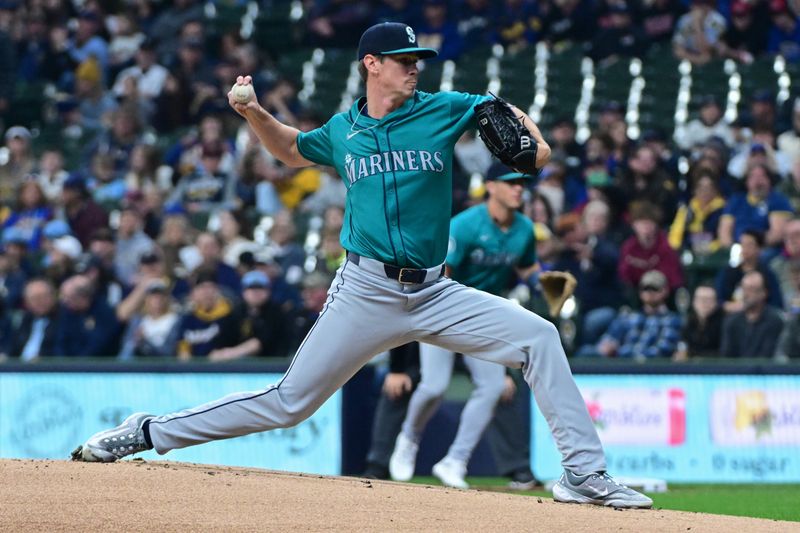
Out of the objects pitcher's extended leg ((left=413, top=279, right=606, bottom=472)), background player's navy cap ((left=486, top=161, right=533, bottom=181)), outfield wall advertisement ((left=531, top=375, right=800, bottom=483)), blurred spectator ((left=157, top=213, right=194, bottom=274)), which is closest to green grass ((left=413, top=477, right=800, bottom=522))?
outfield wall advertisement ((left=531, top=375, right=800, bottom=483))

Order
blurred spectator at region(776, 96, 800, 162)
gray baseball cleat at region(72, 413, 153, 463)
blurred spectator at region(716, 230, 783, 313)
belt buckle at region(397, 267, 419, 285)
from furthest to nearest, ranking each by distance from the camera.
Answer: blurred spectator at region(776, 96, 800, 162)
blurred spectator at region(716, 230, 783, 313)
gray baseball cleat at region(72, 413, 153, 463)
belt buckle at region(397, 267, 419, 285)

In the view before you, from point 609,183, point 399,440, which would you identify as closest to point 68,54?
point 609,183

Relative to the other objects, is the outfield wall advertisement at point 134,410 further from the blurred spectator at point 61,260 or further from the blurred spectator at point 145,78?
the blurred spectator at point 145,78

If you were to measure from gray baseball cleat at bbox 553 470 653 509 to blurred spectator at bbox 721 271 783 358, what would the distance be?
5.08m

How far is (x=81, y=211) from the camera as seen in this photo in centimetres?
1541

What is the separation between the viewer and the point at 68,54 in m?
19.9

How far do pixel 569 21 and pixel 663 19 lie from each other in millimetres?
1221

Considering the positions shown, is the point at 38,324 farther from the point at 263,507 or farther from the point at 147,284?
the point at 263,507

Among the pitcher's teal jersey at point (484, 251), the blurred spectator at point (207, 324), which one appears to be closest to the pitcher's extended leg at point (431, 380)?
the pitcher's teal jersey at point (484, 251)

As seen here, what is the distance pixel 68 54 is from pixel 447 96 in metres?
14.5

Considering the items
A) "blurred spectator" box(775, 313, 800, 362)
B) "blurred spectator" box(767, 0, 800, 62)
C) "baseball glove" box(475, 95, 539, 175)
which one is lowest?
"blurred spectator" box(775, 313, 800, 362)

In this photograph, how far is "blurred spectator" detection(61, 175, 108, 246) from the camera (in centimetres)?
1534

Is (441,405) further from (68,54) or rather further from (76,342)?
(68,54)

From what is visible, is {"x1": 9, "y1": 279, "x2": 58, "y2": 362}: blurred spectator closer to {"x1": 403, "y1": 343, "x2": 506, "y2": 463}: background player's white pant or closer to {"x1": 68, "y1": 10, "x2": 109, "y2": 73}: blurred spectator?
{"x1": 403, "y1": 343, "x2": 506, "y2": 463}: background player's white pant
